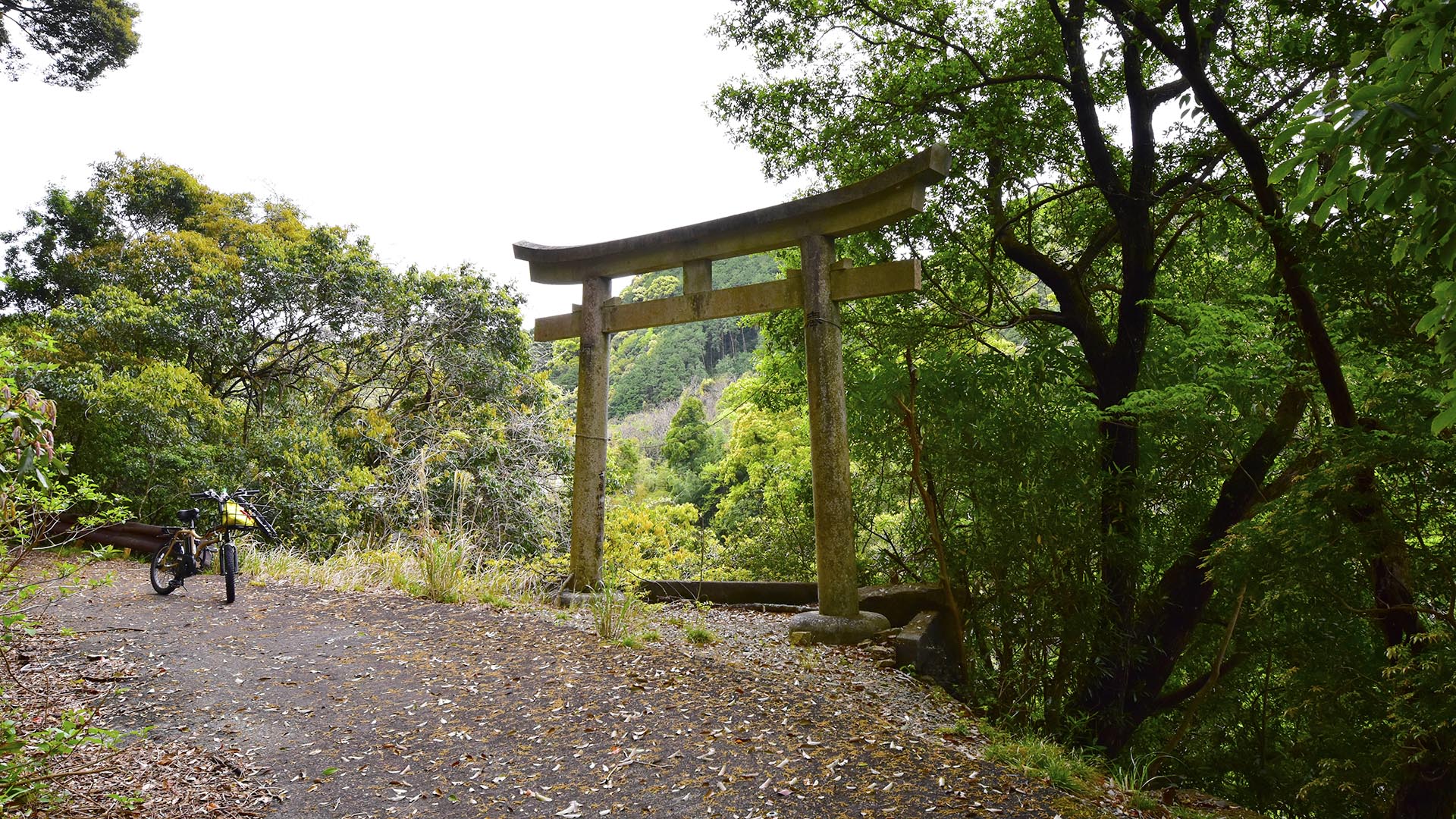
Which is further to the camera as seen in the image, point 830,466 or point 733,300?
point 733,300

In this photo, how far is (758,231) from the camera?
609 cm

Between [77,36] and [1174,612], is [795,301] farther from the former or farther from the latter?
[77,36]

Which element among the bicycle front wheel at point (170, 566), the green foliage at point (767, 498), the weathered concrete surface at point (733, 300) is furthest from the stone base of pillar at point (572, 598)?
the green foliage at point (767, 498)

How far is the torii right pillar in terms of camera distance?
5516mm

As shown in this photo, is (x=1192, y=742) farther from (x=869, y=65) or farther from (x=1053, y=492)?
(x=869, y=65)

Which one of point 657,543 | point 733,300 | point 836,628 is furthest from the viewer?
point 657,543

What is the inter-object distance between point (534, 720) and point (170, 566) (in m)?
4.81

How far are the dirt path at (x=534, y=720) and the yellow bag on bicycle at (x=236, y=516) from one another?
979mm

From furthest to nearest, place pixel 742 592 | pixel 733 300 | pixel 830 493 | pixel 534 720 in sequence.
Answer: pixel 742 592, pixel 733 300, pixel 830 493, pixel 534 720

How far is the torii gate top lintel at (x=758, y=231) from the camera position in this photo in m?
5.29

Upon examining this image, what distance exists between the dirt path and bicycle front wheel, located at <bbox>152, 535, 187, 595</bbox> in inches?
34.1

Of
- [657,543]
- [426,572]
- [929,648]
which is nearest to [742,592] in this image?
[929,648]

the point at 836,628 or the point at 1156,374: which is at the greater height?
the point at 1156,374

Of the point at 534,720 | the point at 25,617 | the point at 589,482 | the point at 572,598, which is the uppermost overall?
the point at 589,482
